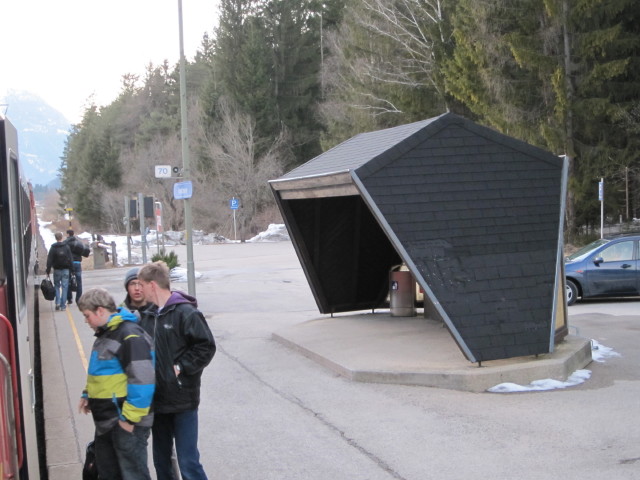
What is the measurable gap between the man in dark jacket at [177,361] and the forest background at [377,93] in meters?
26.7

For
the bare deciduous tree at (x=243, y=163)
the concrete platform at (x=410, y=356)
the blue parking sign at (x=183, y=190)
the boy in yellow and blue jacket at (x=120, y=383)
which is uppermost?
the bare deciduous tree at (x=243, y=163)

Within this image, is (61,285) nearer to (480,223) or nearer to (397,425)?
(480,223)

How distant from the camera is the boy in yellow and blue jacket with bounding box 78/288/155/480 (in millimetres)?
4762

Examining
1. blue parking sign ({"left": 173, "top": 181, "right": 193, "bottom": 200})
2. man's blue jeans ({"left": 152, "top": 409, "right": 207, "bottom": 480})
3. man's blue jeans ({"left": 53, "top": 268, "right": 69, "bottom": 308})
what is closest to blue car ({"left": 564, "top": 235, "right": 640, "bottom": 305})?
blue parking sign ({"left": 173, "top": 181, "right": 193, "bottom": 200})

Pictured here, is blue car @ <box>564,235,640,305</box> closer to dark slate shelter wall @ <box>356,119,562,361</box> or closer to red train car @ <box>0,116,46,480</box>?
dark slate shelter wall @ <box>356,119,562,361</box>

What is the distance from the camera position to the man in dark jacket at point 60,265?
1717 centimetres

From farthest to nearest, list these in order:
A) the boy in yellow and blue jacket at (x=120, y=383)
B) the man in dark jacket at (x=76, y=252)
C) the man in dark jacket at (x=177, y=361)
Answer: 1. the man in dark jacket at (x=76, y=252)
2. the man in dark jacket at (x=177, y=361)
3. the boy in yellow and blue jacket at (x=120, y=383)

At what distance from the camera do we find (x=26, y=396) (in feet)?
17.1

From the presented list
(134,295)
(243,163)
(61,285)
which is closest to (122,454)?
(134,295)

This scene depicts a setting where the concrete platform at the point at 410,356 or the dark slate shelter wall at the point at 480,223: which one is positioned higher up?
the dark slate shelter wall at the point at 480,223

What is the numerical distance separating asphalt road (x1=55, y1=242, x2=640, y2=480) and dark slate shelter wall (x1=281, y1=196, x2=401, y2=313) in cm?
200

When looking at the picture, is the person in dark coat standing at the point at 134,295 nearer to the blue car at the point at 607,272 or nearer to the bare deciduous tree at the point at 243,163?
the blue car at the point at 607,272

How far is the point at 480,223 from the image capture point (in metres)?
9.73

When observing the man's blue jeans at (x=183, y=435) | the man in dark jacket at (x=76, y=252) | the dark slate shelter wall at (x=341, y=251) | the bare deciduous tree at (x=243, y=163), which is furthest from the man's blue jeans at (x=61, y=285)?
the bare deciduous tree at (x=243, y=163)
